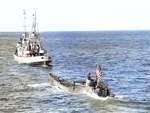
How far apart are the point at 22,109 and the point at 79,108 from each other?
6731mm

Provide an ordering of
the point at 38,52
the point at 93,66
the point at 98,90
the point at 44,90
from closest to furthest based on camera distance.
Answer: the point at 98,90, the point at 44,90, the point at 93,66, the point at 38,52

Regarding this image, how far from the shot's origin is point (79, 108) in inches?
1231

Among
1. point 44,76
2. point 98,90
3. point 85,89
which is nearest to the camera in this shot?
point 98,90

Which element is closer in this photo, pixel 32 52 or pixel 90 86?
pixel 90 86

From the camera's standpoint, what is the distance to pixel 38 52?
223 ft

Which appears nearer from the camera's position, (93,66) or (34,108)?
(34,108)

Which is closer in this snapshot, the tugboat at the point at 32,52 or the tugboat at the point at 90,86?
the tugboat at the point at 90,86

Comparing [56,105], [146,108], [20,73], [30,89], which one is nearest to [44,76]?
[20,73]

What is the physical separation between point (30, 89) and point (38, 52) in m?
28.5

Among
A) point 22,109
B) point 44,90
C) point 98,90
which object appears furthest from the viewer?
point 44,90

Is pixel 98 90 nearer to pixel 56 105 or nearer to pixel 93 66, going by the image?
pixel 56 105

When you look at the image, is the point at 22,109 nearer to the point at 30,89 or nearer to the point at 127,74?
the point at 30,89

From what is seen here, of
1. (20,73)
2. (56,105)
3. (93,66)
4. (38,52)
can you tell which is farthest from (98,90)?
(38,52)

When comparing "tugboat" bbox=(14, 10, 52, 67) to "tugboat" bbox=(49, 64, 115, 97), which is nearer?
"tugboat" bbox=(49, 64, 115, 97)
